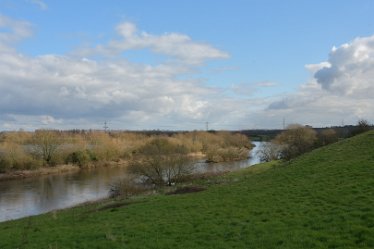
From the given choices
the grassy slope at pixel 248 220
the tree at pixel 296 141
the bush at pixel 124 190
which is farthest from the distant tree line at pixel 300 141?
the grassy slope at pixel 248 220

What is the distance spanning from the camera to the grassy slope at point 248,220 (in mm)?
12113

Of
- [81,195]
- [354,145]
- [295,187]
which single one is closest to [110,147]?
[81,195]

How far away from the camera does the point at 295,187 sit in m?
21.7

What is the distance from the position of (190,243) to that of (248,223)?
2.69 m

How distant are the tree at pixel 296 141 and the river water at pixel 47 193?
75.6ft

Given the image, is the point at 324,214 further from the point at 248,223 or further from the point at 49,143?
the point at 49,143

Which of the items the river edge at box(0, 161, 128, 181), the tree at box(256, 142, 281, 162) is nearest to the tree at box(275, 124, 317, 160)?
the tree at box(256, 142, 281, 162)

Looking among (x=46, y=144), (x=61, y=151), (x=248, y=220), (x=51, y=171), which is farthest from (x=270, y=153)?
(x=248, y=220)

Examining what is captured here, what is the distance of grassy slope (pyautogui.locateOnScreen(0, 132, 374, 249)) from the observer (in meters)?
12.1

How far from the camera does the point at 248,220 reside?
15.4 meters

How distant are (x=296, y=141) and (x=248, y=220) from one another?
46.2 meters

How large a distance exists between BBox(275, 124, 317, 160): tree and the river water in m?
23.0

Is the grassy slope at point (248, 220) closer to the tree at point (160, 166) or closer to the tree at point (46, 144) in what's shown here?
the tree at point (160, 166)

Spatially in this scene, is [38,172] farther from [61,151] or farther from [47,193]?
[47,193]
